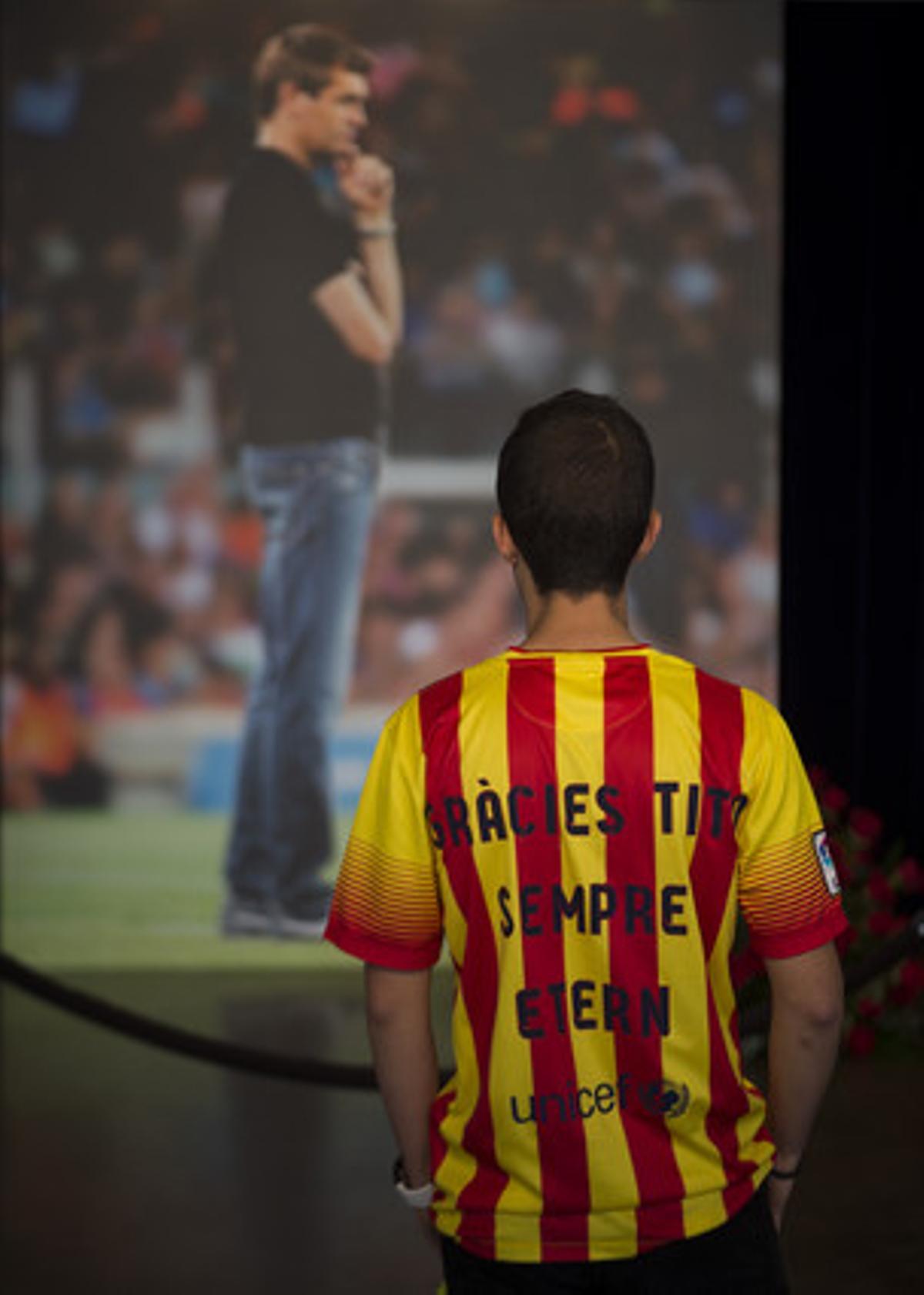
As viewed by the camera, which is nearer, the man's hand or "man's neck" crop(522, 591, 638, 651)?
"man's neck" crop(522, 591, 638, 651)

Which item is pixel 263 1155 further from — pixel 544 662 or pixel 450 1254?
pixel 544 662

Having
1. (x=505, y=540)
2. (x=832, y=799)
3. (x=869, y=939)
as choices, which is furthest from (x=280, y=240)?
(x=505, y=540)

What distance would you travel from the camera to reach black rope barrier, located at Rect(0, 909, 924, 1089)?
9.02 feet

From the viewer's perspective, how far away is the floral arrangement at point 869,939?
3893 mm

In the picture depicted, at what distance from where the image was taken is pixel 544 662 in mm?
1258

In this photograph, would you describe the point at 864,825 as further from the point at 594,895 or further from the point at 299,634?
the point at 594,895

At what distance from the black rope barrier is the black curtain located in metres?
1.86

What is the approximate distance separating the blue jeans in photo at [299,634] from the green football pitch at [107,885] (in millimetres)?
113

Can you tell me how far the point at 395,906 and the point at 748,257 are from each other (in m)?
3.85

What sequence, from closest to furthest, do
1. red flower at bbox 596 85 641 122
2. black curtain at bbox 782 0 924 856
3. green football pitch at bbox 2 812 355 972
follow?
black curtain at bbox 782 0 924 856
red flower at bbox 596 85 641 122
green football pitch at bbox 2 812 355 972

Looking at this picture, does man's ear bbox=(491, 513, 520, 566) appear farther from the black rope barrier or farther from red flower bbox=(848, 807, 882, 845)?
red flower bbox=(848, 807, 882, 845)

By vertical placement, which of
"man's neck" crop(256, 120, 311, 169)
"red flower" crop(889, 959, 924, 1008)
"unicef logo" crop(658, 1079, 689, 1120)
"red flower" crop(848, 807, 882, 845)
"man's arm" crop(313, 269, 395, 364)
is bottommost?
"red flower" crop(889, 959, 924, 1008)

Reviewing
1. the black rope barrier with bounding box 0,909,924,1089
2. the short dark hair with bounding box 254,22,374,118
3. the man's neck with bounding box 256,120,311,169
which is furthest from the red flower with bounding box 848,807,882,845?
the short dark hair with bounding box 254,22,374,118

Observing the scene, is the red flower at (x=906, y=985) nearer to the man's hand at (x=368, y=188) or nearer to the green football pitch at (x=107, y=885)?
the green football pitch at (x=107, y=885)
